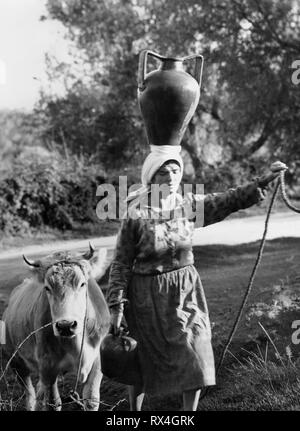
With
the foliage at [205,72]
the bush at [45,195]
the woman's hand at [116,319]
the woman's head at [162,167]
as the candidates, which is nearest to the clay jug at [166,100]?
the woman's head at [162,167]

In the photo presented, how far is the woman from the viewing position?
3617 mm

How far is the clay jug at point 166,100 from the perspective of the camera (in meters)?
3.84

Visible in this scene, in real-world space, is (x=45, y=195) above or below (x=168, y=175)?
below

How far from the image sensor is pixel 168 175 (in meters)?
3.74

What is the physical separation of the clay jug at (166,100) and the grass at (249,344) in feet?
5.01

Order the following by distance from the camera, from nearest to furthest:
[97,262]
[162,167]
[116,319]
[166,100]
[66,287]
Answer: [116,319] < [162,167] < [166,100] < [66,287] < [97,262]

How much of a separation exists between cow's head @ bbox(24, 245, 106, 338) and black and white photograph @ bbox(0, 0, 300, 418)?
13 mm

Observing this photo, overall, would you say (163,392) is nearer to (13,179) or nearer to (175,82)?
(175,82)

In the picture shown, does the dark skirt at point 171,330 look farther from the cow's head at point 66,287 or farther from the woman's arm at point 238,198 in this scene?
the cow's head at point 66,287

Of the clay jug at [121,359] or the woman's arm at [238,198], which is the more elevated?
the woman's arm at [238,198]

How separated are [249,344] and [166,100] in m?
2.60

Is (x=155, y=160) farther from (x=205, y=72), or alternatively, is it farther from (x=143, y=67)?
(x=205, y=72)

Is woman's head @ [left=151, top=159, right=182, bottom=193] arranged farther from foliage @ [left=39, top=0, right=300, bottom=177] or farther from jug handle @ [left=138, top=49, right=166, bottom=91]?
foliage @ [left=39, top=0, right=300, bottom=177]

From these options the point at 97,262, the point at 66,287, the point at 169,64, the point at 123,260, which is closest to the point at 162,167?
the point at 123,260
